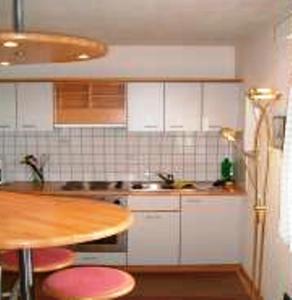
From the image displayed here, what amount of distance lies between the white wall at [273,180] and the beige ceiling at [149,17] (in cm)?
21

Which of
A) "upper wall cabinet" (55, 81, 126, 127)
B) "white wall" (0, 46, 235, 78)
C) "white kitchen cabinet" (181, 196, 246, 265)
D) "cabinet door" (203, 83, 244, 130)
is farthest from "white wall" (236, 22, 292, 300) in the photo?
"upper wall cabinet" (55, 81, 126, 127)

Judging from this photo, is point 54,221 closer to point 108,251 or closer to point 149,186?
point 108,251

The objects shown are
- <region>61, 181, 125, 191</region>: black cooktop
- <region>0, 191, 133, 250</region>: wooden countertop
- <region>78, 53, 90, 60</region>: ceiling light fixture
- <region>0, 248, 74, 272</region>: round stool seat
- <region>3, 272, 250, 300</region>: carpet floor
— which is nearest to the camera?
<region>0, 191, 133, 250</region>: wooden countertop

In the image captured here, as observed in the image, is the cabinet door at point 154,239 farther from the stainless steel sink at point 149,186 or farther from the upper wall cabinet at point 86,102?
the upper wall cabinet at point 86,102

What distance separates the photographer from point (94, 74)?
560cm

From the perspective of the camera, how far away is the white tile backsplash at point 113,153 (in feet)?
18.5

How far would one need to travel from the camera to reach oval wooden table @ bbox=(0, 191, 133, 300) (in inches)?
75.3

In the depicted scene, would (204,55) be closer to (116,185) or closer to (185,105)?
(185,105)

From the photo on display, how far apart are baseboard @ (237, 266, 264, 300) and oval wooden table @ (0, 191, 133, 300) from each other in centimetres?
229

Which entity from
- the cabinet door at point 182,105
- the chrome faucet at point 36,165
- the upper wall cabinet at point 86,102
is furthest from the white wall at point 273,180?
the chrome faucet at point 36,165

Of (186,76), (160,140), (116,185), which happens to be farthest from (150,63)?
(116,185)

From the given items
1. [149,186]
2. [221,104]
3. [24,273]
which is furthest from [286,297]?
[221,104]

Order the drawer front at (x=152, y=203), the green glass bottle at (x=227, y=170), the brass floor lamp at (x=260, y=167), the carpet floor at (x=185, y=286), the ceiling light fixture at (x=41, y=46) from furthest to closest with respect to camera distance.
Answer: the green glass bottle at (x=227, y=170) → the drawer front at (x=152, y=203) → the carpet floor at (x=185, y=286) → the brass floor lamp at (x=260, y=167) → the ceiling light fixture at (x=41, y=46)

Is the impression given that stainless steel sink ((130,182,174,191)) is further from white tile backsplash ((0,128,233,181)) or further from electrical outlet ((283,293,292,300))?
electrical outlet ((283,293,292,300))
